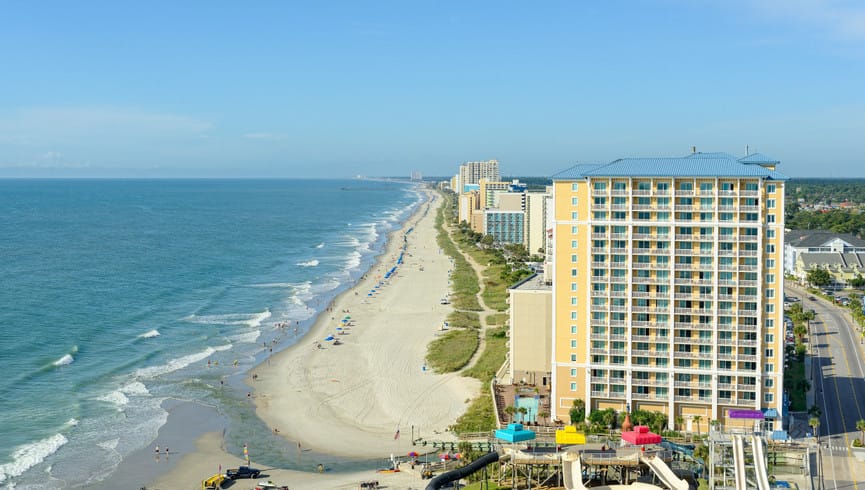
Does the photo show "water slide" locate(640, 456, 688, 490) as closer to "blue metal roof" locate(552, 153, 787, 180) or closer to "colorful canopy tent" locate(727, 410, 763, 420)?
"colorful canopy tent" locate(727, 410, 763, 420)

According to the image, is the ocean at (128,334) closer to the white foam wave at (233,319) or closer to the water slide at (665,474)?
the white foam wave at (233,319)

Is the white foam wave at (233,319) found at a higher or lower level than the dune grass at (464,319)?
higher

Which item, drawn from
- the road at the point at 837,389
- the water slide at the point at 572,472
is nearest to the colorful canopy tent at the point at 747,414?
the road at the point at 837,389

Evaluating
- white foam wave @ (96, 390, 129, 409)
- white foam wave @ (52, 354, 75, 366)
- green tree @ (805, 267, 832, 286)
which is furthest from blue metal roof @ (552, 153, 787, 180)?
green tree @ (805, 267, 832, 286)

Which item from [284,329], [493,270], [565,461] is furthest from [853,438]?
[493,270]

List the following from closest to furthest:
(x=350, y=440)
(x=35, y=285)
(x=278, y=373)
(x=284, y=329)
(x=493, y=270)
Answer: (x=350, y=440), (x=278, y=373), (x=284, y=329), (x=35, y=285), (x=493, y=270)

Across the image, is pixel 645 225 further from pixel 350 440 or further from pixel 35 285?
pixel 35 285
